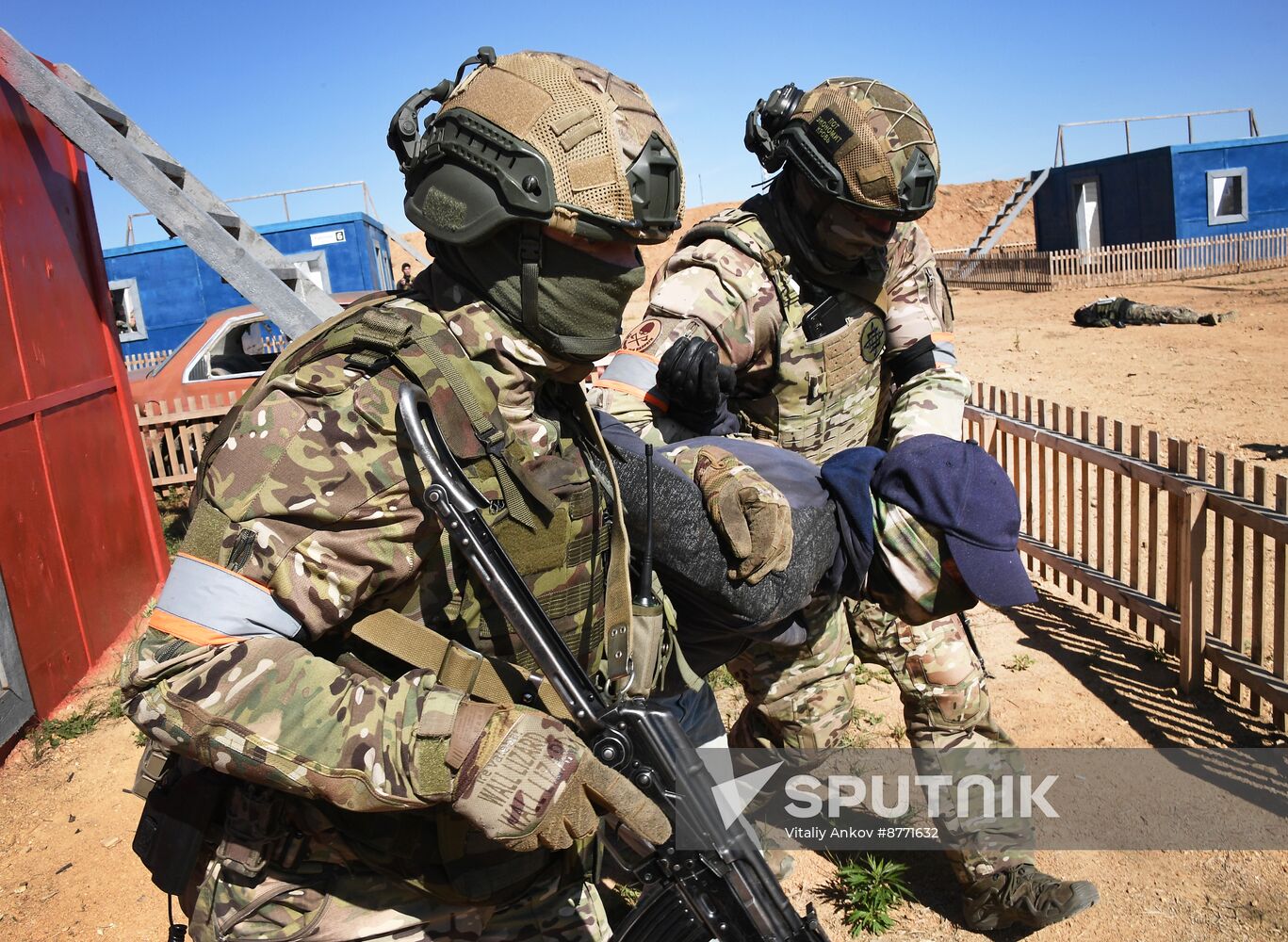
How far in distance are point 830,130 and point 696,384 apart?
1.17 metres

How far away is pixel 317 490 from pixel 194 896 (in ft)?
3.02

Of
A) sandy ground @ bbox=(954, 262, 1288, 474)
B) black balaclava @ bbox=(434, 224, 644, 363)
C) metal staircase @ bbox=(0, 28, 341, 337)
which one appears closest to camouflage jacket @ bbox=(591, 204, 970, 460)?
black balaclava @ bbox=(434, 224, 644, 363)

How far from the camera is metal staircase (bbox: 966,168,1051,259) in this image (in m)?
26.8

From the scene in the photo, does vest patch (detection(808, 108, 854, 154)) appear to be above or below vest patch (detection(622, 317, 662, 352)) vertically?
above

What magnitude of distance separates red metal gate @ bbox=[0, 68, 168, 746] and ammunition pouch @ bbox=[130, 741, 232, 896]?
12.1 feet

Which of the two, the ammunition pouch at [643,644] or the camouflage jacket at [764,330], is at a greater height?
the camouflage jacket at [764,330]

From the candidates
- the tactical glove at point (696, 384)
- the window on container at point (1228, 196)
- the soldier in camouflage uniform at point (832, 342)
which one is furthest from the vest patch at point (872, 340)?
the window on container at point (1228, 196)

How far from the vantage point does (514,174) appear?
5.78 feet

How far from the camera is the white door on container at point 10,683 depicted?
473 cm

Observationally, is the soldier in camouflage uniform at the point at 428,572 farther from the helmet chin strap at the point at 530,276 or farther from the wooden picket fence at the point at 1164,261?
the wooden picket fence at the point at 1164,261

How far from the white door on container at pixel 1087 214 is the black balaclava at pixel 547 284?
26552mm

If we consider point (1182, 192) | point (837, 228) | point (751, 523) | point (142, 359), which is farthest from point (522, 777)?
point (1182, 192)

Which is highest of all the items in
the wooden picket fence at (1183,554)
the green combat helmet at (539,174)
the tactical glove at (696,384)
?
the green combat helmet at (539,174)

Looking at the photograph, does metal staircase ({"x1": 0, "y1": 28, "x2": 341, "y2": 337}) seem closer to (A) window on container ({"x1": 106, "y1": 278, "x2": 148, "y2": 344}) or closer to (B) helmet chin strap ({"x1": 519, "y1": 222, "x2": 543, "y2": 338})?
(B) helmet chin strap ({"x1": 519, "y1": 222, "x2": 543, "y2": 338})
